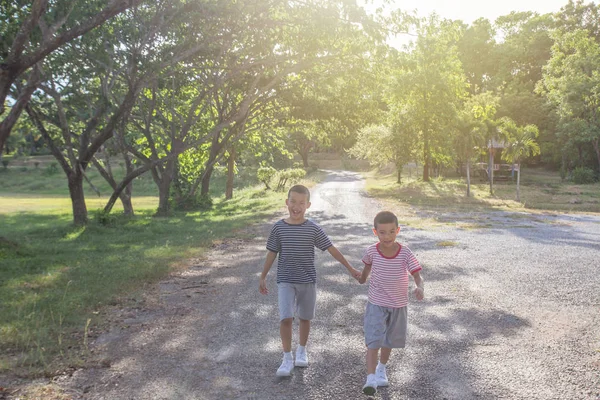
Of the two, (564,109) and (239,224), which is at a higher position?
(564,109)

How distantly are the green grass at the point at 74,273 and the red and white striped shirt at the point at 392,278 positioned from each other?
304 cm

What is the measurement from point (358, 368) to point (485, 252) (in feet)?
25.7

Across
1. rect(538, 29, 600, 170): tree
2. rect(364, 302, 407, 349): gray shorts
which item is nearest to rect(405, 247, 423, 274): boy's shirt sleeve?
rect(364, 302, 407, 349): gray shorts

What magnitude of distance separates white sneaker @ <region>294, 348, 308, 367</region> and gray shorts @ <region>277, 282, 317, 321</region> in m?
0.33

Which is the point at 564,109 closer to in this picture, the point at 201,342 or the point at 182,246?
the point at 182,246

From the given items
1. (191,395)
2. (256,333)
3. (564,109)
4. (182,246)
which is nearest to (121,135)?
(182,246)

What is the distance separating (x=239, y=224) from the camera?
17.9m

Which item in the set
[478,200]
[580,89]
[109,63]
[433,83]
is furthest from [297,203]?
[580,89]

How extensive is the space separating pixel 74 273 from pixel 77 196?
8497 millimetres

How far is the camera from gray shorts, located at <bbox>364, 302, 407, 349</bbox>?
4.35m

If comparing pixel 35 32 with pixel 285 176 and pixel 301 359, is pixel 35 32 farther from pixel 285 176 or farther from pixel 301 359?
pixel 285 176

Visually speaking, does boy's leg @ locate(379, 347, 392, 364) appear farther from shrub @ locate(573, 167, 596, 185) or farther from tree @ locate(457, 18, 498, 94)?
tree @ locate(457, 18, 498, 94)

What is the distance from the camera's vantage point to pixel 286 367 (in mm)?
4605

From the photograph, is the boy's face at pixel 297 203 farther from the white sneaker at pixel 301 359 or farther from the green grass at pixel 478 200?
the green grass at pixel 478 200
